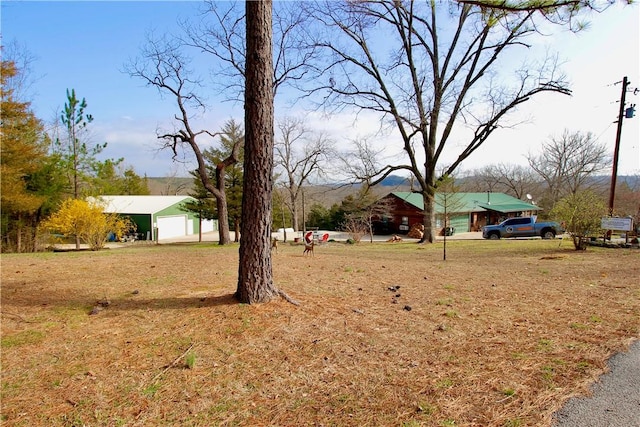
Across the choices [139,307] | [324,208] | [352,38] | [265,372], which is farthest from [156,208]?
Result: [265,372]

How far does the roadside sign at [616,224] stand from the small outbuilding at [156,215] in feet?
89.6

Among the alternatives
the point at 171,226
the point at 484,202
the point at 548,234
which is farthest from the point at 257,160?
the point at 484,202

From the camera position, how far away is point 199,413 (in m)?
2.31

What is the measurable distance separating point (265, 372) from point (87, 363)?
1.51 meters

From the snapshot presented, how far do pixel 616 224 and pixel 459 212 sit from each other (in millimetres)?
19996

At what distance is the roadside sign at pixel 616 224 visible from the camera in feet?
41.0

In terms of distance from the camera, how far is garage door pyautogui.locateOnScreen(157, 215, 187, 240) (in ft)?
108

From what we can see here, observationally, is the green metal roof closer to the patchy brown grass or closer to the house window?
the house window

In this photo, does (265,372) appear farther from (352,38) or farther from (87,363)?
(352,38)

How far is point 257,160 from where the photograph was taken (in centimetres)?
420

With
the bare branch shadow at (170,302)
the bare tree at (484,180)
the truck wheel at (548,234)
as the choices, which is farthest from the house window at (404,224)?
the bare branch shadow at (170,302)

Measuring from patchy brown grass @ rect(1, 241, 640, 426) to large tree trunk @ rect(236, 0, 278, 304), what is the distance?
1.40 feet

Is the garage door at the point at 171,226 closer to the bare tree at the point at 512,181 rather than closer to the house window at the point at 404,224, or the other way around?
the house window at the point at 404,224

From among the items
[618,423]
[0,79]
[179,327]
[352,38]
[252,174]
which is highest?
[352,38]
